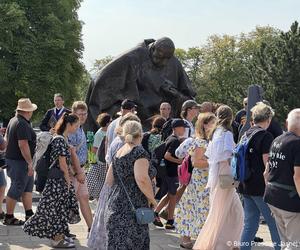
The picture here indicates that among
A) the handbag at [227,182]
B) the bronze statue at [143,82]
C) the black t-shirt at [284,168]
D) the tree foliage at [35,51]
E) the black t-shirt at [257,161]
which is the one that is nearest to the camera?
the black t-shirt at [284,168]

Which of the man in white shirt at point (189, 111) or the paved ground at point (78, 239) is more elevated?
the man in white shirt at point (189, 111)

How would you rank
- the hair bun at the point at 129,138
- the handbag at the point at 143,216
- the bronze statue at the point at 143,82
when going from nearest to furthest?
the handbag at the point at 143,216
the hair bun at the point at 129,138
the bronze statue at the point at 143,82

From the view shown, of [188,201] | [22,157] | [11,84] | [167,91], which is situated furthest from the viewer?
[11,84]

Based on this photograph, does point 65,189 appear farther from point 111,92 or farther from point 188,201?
point 111,92

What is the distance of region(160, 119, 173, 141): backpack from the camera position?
7.98 m

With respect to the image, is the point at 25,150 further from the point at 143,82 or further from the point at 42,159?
the point at 143,82

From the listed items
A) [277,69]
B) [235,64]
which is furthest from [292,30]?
[235,64]

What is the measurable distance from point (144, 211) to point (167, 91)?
6.48 metres

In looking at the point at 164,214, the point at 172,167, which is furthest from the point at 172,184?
the point at 164,214

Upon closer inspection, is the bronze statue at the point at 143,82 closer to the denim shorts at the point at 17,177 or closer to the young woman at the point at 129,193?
the denim shorts at the point at 17,177

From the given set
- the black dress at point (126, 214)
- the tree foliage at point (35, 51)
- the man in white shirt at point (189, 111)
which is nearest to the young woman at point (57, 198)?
the black dress at point (126, 214)

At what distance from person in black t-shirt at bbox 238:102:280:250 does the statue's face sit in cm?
569

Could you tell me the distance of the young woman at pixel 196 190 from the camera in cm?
630

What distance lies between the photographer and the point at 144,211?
511 cm
